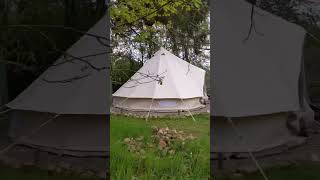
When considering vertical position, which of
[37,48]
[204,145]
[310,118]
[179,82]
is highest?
[37,48]

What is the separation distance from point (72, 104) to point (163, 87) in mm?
551

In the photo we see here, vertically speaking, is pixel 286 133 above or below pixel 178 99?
below

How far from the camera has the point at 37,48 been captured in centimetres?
198

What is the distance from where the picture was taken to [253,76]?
2.04 m

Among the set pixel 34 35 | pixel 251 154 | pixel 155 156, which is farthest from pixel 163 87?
pixel 34 35

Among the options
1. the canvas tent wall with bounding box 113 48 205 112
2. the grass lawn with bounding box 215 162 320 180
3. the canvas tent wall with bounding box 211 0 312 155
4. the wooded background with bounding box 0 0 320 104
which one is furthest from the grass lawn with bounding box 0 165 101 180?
the grass lawn with bounding box 215 162 320 180

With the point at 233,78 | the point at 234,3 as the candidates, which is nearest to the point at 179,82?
the point at 233,78

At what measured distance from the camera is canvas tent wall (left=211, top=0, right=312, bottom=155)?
2006mm

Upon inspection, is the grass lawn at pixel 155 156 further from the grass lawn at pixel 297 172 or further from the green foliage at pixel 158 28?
the green foliage at pixel 158 28

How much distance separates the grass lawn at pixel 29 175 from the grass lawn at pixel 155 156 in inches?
10.5

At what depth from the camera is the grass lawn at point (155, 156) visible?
2.12 m

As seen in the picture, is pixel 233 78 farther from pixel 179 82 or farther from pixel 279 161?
pixel 279 161

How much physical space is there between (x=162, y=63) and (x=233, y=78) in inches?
16.2

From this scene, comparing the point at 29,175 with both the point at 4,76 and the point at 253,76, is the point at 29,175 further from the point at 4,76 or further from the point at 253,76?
the point at 253,76
